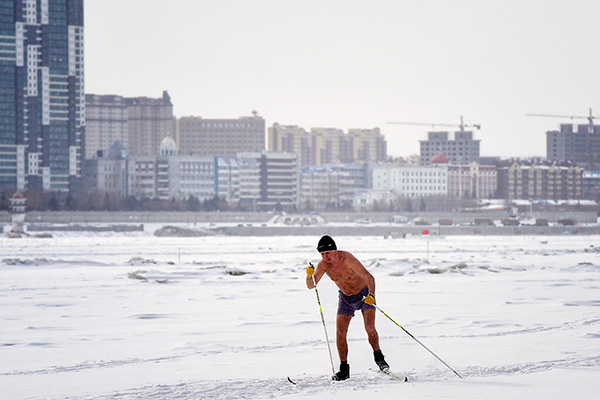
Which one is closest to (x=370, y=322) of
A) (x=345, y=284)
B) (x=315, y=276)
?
(x=345, y=284)

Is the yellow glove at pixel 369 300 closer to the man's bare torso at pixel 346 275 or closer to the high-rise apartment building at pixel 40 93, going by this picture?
the man's bare torso at pixel 346 275

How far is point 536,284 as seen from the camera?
26391 mm

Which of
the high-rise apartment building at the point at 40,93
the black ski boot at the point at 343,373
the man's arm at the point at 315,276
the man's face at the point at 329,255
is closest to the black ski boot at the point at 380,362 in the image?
the black ski boot at the point at 343,373

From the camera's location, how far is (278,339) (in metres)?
15.9

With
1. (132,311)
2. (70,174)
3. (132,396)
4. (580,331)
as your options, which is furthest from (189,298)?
(70,174)

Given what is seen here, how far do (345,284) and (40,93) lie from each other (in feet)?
598

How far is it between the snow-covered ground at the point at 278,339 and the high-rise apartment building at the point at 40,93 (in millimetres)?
162750

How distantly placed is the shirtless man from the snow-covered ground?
1.97 feet

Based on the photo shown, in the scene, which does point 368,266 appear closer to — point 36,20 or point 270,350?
point 270,350

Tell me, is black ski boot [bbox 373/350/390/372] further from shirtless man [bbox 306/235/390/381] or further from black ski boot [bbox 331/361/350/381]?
black ski boot [bbox 331/361/350/381]

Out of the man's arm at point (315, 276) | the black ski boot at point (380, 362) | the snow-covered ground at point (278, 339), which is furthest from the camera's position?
the black ski boot at point (380, 362)

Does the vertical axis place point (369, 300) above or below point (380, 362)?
above

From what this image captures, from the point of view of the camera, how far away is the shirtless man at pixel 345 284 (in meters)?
11.9

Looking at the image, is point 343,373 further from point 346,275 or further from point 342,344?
point 346,275
